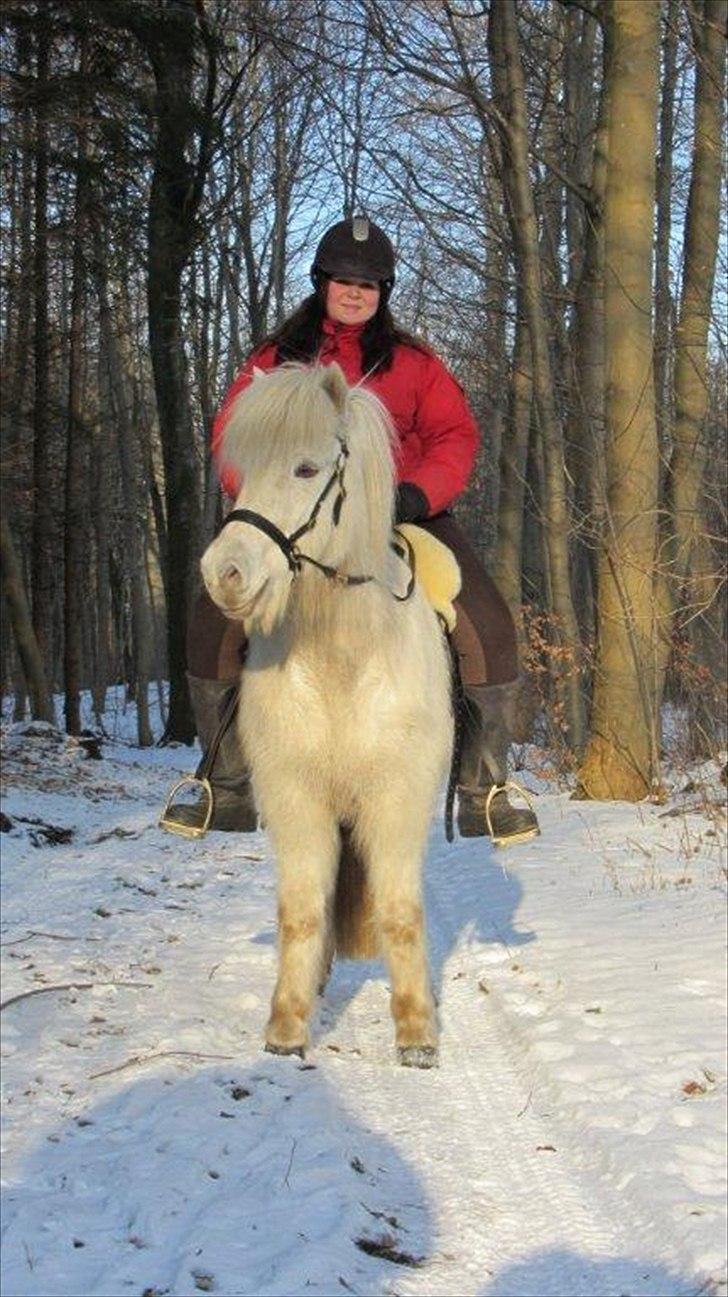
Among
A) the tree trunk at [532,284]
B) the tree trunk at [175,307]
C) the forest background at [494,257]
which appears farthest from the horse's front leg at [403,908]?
the tree trunk at [175,307]

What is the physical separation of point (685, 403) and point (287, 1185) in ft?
34.1

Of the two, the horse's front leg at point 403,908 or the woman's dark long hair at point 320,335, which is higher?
the woman's dark long hair at point 320,335

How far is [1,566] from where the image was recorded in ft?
59.8

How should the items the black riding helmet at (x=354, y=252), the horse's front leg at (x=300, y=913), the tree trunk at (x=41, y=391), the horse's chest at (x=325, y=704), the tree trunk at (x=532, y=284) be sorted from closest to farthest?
the horse's chest at (x=325, y=704)
the black riding helmet at (x=354, y=252)
the horse's front leg at (x=300, y=913)
the tree trunk at (x=532, y=284)
the tree trunk at (x=41, y=391)

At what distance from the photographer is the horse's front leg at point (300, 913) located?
519 centimetres

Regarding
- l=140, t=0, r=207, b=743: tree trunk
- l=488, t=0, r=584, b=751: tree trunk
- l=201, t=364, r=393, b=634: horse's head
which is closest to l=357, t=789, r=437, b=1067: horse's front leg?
l=201, t=364, r=393, b=634: horse's head

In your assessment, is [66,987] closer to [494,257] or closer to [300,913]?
[300,913]

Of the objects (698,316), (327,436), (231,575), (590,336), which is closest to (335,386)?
(327,436)

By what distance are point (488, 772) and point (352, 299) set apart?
6.77 ft

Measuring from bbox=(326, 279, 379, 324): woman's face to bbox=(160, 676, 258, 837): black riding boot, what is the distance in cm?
157

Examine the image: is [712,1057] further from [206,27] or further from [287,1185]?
[206,27]

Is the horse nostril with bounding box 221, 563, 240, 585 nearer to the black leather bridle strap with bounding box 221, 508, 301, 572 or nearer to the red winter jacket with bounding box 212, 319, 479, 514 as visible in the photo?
the black leather bridle strap with bounding box 221, 508, 301, 572

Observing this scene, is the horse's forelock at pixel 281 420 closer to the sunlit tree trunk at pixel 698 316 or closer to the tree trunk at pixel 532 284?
the tree trunk at pixel 532 284

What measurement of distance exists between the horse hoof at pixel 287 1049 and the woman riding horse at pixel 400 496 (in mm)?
913
